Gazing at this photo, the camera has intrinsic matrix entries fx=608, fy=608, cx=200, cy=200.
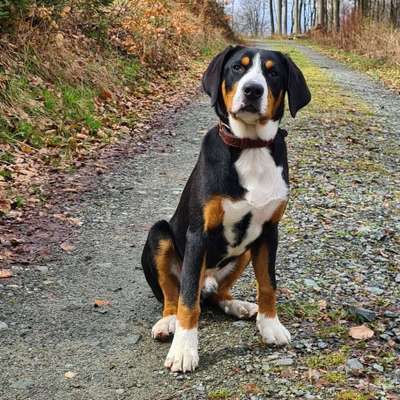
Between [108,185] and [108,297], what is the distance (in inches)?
108

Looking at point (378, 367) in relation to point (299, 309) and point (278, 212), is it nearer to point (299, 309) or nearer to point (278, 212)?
point (299, 309)

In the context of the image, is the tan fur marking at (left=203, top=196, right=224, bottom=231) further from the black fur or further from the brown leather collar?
the brown leather collar

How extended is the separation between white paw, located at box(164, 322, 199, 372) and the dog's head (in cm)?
119

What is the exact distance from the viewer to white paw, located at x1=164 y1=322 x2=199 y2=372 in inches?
127

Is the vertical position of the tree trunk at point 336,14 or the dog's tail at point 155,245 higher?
the tree trunk at point 336,14

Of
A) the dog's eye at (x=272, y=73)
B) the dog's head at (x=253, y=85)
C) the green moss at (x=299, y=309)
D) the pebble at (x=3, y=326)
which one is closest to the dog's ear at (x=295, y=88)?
the dog's head at (x=253, y=85)

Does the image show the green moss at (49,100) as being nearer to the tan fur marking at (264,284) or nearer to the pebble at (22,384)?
the tan fur marking at (264,284)

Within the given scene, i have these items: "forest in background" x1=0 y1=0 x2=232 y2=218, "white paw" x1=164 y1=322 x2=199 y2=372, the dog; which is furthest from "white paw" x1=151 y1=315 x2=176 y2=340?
"forest in background" x1=0 y1=0 x2=232 y2=218

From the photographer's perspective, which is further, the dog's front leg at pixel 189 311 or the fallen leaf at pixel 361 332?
the fallen leaf at pixel 361 332

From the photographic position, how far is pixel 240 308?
150 inches

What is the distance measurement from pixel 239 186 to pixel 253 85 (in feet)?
1.75

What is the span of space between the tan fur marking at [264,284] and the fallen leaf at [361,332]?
500mm

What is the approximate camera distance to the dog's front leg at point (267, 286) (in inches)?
135

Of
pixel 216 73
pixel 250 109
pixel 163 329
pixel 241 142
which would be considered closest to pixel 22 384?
pixel 163 329
